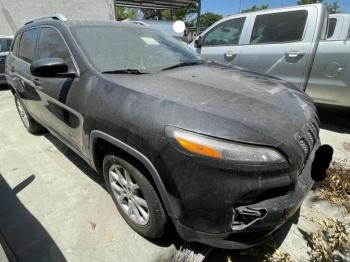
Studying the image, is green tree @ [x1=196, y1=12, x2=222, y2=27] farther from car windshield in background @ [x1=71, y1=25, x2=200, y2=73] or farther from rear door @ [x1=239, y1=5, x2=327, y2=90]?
car windshield in background @ [x1=71, y1=25, x2=200, y2=73]

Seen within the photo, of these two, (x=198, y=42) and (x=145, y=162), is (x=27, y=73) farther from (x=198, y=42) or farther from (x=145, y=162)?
(x=198, y=42)

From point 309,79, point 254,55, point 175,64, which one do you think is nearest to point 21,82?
point 175,64

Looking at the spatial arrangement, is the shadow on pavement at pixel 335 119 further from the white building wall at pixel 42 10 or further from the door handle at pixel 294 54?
the white building wall at pixel 42 10

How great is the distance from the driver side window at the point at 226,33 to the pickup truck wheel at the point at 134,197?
12.2 ft

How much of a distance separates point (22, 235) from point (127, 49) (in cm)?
193

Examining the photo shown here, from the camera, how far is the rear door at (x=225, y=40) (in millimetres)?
4723

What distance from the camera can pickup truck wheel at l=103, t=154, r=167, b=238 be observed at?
1740 millimetres

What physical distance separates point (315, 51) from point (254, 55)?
0.96 m

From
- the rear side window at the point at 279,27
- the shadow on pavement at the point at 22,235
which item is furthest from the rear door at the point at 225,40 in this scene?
the shadow on pavement at the point at 22,235

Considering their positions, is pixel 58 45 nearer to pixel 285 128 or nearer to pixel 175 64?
pixel 175 64

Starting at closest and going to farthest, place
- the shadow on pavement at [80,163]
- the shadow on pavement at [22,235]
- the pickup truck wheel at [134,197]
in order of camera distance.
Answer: the pickup truck wheel at [134,197] → the shadow on pavement at [22,235] → the shadow on pavement at [80,163]

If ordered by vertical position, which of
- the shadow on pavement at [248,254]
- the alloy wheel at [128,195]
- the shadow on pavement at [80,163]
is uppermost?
the alloy wheel at [128,195]

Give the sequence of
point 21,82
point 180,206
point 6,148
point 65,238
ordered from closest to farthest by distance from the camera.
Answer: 1. point 180,206
2. point 65,238
3. point 21,82
4. point 6,148

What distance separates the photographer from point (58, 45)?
8.25 feet
